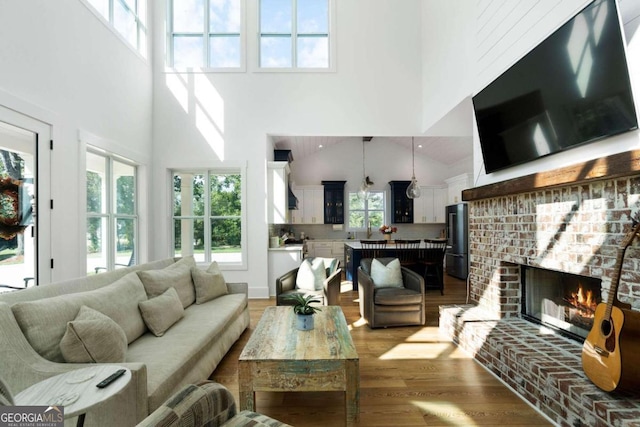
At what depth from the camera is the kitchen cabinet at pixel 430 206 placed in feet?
29.1

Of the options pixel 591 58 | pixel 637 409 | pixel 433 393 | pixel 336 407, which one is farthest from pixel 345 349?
pixel 591 58

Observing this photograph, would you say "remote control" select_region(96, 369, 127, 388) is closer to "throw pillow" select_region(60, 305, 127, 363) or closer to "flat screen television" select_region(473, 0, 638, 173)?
"throw pillow" select_region(60, 305, 127, 363)

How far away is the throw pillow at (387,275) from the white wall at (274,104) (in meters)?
2.15

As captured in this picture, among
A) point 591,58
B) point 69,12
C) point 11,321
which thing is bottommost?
point 11,321

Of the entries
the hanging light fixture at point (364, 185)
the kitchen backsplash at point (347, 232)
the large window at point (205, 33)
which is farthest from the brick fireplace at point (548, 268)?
the kitchen backsplash at point (347, 232)

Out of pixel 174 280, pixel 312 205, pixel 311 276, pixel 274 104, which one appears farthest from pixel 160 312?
pixel 312 205

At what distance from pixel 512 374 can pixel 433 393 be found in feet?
2.12

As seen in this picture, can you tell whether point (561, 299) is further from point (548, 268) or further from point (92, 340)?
point (92, 340)

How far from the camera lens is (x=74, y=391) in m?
1.30

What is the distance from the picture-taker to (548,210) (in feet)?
8.46

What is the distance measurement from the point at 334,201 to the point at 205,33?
5.14 meters

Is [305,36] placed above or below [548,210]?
above

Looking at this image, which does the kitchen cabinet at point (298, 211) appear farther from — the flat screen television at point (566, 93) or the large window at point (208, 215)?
the flat screen television at point (566, 93)

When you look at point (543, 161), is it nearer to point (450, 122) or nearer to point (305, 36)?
point (450, 122)
